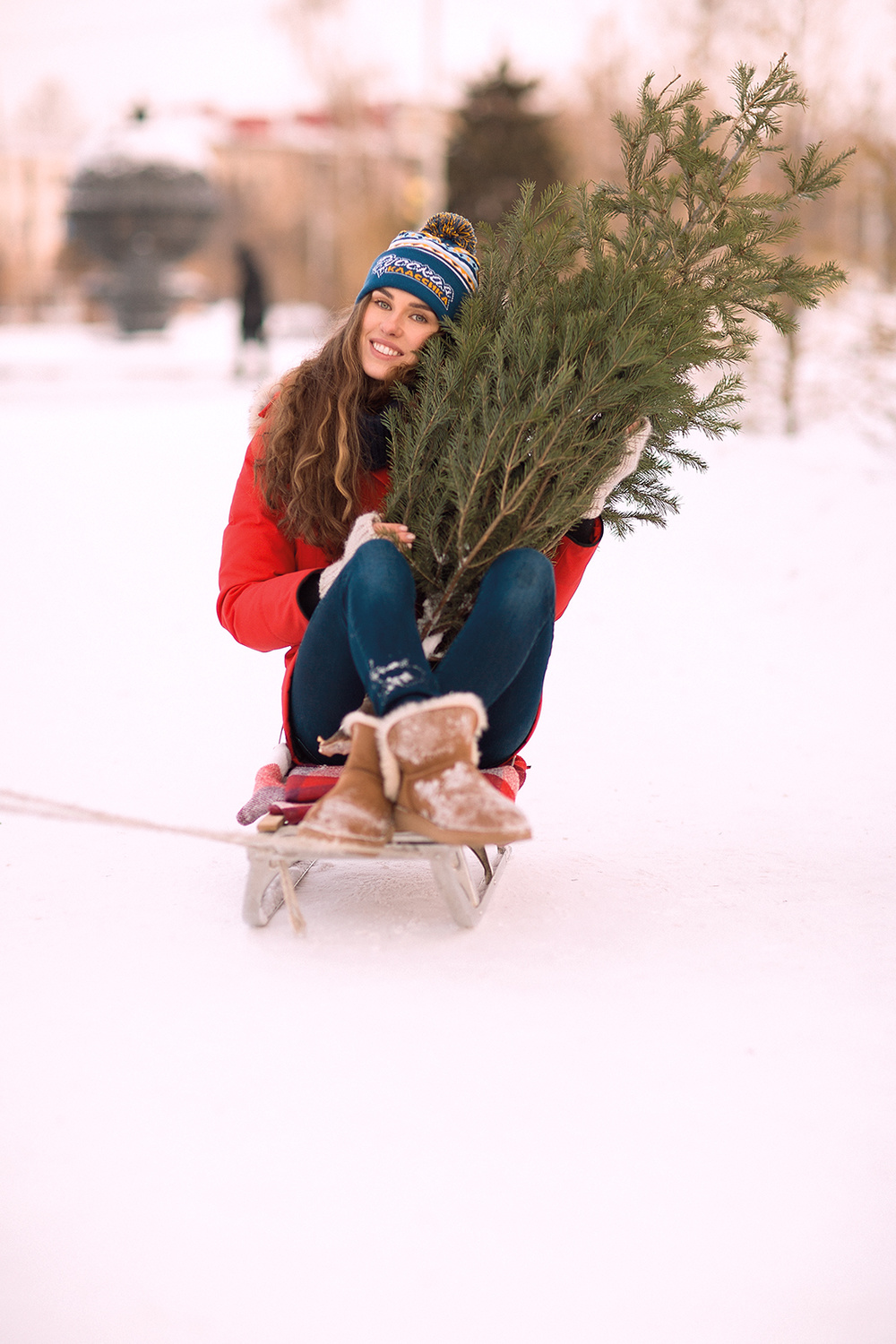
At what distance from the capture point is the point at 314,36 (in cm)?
2505

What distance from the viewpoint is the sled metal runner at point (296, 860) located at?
2.12 metres

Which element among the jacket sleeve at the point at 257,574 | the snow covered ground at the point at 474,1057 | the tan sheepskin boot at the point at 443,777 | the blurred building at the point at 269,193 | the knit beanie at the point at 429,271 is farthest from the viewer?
the blurred building at the point at 269,193

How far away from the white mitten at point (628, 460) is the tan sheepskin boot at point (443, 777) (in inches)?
22.4

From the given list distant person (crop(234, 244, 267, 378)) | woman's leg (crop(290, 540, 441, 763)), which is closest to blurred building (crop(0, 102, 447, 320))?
distant person (crop(234, 244, 267, 378))

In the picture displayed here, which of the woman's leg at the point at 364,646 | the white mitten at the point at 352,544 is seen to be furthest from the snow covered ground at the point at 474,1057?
the white mitten at the point at 352,544

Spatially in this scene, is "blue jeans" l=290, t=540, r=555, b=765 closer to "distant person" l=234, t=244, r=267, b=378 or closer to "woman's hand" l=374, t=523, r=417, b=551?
"woman's hand" l=374, t=523, r=417, b=551

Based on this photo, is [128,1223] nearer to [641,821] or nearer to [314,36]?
[641,821]

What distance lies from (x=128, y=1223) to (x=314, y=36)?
27573 millimetres

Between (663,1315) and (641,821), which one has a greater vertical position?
(663,1315)

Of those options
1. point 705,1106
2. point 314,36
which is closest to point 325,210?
point 314,36

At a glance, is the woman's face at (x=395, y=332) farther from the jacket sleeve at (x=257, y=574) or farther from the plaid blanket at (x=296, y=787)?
the plaid blanket at (x=296, y=787)

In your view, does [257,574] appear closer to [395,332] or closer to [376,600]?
[376,600]

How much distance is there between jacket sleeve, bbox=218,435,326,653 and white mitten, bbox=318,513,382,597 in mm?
64

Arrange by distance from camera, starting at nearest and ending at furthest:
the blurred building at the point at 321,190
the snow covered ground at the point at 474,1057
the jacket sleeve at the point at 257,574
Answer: the snow covered ground at the point at 474,1057 → the jacket sleeve at the point at 257,574 → the blurred building at the point at 321,190
